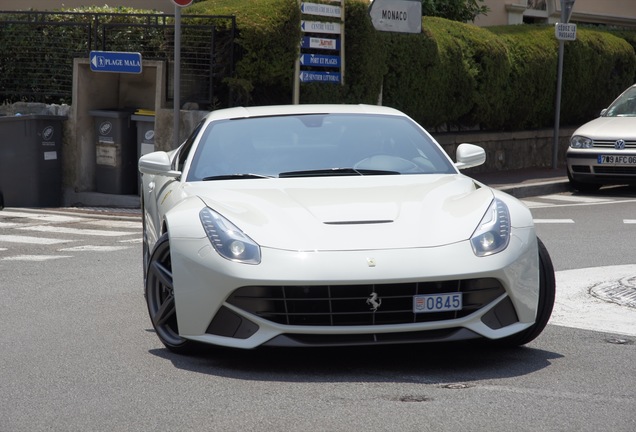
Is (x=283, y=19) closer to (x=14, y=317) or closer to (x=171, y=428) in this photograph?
(x=14, y=317)

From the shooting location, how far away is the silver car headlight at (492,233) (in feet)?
19.4

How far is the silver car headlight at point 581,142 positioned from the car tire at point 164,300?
12.0 metres

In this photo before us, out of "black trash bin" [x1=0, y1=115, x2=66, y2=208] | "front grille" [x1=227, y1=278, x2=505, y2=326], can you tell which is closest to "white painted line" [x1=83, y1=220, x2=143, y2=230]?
"black trash bin" [x1=0, y1=115, x2=66, y2=208]

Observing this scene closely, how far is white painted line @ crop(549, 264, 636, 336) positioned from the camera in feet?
23.7

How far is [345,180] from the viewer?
267 inches

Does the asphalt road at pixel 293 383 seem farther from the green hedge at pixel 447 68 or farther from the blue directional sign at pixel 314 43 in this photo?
the blue directional sign at pixel 314 43

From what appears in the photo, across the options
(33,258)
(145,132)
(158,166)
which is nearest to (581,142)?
(145,132)

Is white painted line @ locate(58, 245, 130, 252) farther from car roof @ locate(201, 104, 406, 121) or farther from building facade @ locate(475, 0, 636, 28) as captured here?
building facade @ locate(475, 0, 636, 28)

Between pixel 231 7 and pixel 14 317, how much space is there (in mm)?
8966

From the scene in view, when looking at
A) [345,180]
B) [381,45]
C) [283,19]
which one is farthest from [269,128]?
[381,45]

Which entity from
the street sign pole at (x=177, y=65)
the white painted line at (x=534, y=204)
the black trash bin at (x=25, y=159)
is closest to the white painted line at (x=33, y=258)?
the street sign pole at (x=177, y=65)

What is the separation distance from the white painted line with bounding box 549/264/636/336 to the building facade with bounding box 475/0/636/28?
58.7ft

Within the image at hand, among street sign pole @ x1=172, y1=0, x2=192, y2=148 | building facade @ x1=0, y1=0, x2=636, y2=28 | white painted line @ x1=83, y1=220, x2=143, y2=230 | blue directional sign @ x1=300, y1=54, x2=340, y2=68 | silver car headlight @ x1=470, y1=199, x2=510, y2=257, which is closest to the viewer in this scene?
silver car headlight @ x1=470, y1=199, x2=510, y2=257

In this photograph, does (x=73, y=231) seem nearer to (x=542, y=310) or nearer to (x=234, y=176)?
(x=234, y=176)
